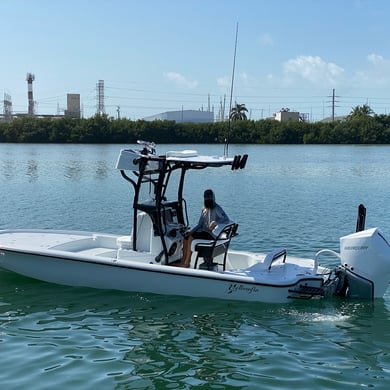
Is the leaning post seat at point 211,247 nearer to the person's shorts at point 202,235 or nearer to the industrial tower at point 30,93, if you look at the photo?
the person's shorts at point 202,235

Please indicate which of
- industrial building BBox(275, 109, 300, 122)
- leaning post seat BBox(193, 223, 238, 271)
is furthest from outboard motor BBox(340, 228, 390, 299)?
industrial building BBox(275, 109, 300, 122)

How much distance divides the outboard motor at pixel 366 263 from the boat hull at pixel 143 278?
0.55m

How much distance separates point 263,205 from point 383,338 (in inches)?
550

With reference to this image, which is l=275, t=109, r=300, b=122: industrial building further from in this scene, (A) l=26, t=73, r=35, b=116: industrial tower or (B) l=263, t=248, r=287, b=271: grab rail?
(B) l=263, t=248, r=287, b=271: grab rail

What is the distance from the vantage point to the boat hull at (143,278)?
9109 millimetres

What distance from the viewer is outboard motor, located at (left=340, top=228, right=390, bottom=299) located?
8898 mm

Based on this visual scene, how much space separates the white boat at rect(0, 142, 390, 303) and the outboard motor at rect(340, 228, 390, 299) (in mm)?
15

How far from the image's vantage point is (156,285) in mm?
9570

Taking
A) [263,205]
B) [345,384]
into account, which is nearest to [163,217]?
[345,384]

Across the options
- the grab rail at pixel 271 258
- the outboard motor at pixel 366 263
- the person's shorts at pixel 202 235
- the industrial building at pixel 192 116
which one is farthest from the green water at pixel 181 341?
the industrial building at pixel 192 116

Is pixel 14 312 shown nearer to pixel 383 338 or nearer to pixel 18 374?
pixel 18 374

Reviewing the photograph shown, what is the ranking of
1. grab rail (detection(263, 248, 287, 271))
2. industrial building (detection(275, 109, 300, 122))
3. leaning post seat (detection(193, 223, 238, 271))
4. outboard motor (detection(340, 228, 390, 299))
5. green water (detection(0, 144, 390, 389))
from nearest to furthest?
1. green water (detection(0, 144, 390, 389))
2. outboard motor (detection(340, 228, 390, 299))
3. leaning post seat (detection(193, 223, 238, 271))
4. grab rail (detection(263, 248, 287, 271))
5. industrial building (detection(275, 109, 300, 122))

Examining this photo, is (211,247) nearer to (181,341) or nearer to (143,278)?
(143,278)

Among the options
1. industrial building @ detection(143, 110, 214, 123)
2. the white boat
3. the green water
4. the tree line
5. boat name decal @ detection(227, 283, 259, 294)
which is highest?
industrial building @ detection(143, 110, 214, 123)
